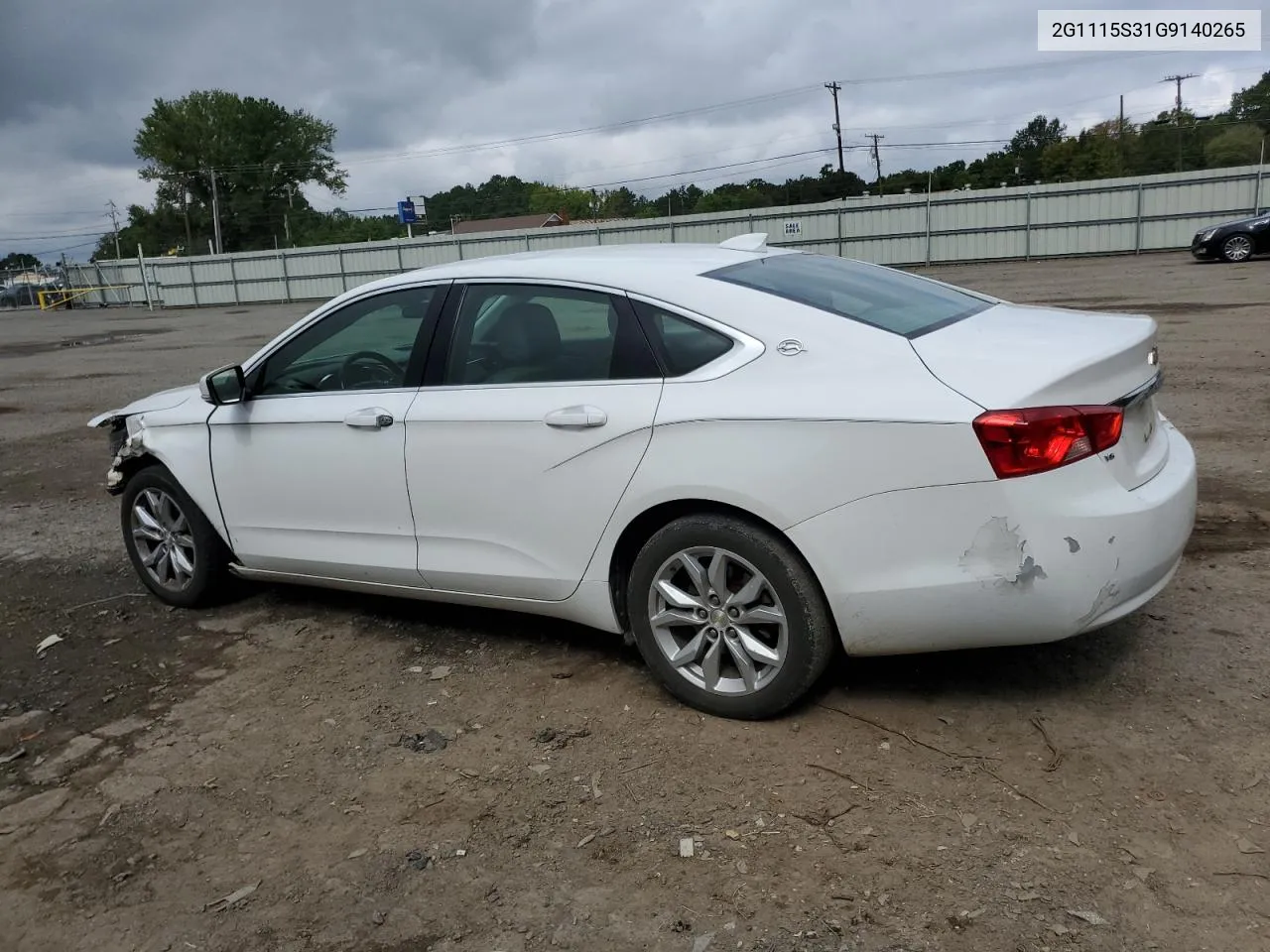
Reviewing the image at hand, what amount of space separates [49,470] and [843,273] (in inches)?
302

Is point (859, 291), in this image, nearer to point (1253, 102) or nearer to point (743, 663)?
point (743, 663)

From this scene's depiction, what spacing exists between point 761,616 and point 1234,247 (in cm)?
2391

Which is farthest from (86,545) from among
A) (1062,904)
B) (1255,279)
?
(1255,279)

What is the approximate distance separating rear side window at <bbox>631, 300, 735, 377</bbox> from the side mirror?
2.04 meters

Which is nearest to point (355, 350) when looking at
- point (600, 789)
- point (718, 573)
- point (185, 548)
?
point (185, 548)

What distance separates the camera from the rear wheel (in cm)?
2255

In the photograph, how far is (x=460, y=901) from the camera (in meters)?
2.75

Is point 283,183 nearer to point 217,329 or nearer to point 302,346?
point 217,329

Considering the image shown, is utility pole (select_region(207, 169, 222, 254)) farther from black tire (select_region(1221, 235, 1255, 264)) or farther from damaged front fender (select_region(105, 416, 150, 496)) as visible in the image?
damaged front fender (select_region(105, 416, 150, 496))

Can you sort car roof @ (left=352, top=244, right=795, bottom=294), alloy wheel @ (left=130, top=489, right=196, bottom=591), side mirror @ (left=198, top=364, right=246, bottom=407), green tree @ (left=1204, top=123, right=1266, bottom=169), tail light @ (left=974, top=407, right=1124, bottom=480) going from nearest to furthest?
1. tail light @ (left=974, top=407, right=1124, bottom=480)
2. car roof @ (left=352, top=244, right=795, bottom=294)
3. side mirror @ (left=198, top=364, right=246, bottom=407)
4. alloy wheel @ (left=130, top=489, right=196, bottom=591)
5. green tree @ (left=1204, top=123, right=1266, bottom=169)

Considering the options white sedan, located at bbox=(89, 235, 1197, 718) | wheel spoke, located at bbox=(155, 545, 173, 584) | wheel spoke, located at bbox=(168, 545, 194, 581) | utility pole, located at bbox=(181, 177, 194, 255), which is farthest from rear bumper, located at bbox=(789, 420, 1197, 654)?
utility pole, located at bbox=(181, 177, 194, 255)

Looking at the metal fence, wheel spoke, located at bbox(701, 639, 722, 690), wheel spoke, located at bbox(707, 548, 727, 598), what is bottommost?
wheel spoke, located at bbox(701, 639, 722, 690)

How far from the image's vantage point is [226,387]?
4.64 m

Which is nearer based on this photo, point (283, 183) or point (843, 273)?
point (843, 273)
